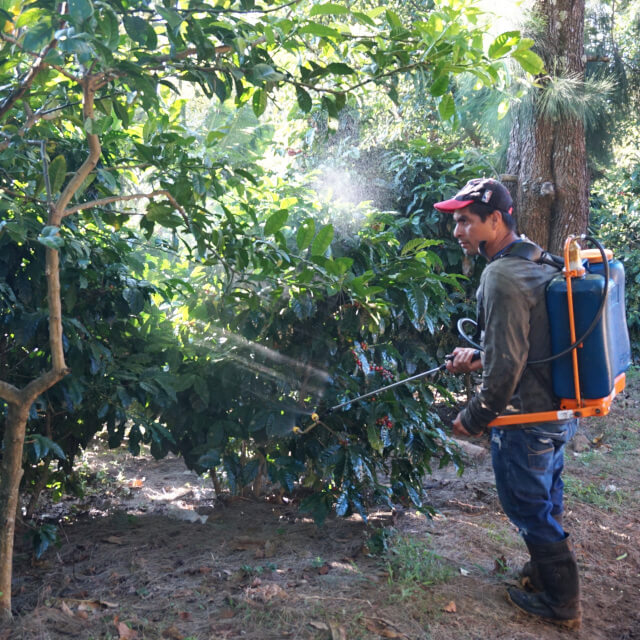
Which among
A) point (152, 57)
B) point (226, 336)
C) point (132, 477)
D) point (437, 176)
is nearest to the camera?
point (152, 57)

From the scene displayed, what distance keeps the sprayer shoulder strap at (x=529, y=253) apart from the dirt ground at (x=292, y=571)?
1.62 meters

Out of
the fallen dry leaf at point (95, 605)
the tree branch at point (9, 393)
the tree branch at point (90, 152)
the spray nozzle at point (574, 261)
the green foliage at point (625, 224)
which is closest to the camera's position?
the tree branch at point (90, 152)

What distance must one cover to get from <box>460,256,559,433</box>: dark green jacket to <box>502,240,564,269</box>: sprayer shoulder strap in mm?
34

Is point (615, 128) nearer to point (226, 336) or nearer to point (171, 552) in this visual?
point (226, 336)

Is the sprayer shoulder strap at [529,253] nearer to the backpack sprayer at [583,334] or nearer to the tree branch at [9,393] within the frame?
the backpack sprayer at [583,334]

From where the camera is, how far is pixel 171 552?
145 inches

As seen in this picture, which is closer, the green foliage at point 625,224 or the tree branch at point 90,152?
the tree branch at point 90,152

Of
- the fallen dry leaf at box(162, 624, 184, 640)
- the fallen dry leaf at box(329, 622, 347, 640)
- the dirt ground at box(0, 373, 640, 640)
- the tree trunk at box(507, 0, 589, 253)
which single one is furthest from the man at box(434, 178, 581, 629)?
the tree trunk at box(507, 0, 589, 253)

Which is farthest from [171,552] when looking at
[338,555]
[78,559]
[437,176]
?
[437,176]

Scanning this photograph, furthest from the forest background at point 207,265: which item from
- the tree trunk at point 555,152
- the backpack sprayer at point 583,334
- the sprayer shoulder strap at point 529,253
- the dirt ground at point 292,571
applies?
the backpack sprayer at point 583,334

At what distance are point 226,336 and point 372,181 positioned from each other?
346 centimetres

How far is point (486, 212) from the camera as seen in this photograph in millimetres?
3105

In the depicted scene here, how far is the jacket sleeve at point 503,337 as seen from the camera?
284cm

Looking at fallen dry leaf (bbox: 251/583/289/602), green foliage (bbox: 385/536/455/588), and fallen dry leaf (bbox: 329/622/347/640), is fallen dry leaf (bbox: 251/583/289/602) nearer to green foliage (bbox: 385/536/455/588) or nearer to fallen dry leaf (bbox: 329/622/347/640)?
fallen dry leaf (bbox: 329/622/347/640)
